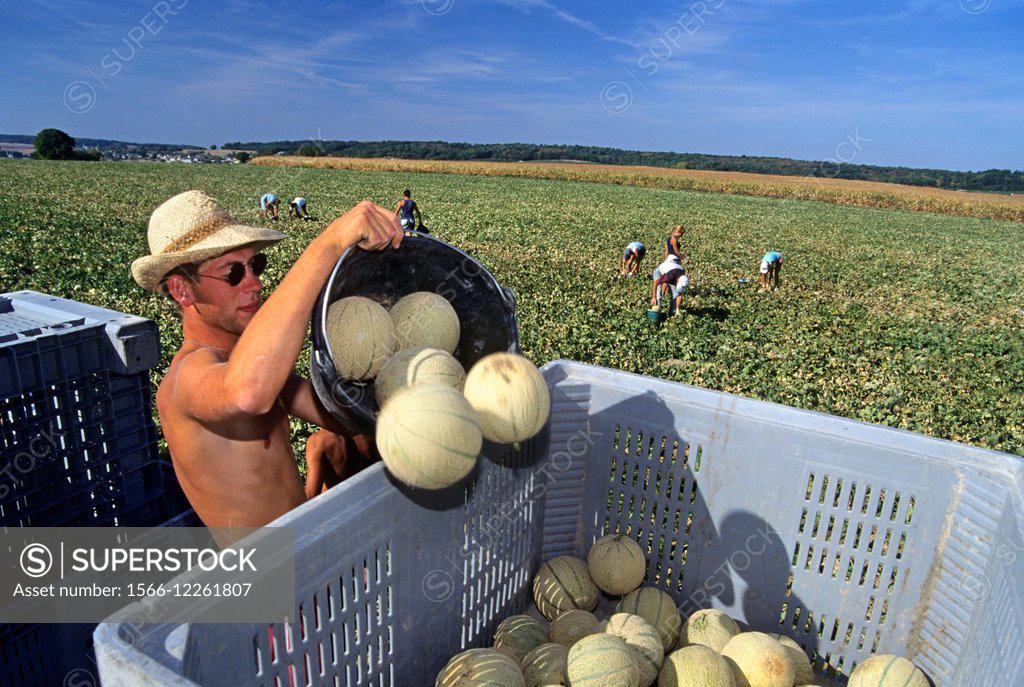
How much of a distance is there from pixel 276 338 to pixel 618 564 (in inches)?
78.6

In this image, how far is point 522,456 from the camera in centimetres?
277

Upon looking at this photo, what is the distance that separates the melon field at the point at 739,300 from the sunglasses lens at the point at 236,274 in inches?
217

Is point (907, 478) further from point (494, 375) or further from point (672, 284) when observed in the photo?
point (672, 284)

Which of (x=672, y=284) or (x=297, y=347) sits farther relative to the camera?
(x=672, y=284)

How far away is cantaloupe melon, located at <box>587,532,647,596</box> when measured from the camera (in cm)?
299

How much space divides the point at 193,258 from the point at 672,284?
32.0 ft

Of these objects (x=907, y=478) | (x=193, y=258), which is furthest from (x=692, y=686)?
(x=193, y=258)

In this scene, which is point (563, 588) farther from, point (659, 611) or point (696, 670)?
point (696, 670)

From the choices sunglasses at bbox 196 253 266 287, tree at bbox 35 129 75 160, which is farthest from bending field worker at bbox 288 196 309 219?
tree at bbox 35 129 75 160

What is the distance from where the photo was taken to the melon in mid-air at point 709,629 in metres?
2.72

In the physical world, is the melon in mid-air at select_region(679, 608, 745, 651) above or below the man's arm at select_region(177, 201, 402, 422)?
below

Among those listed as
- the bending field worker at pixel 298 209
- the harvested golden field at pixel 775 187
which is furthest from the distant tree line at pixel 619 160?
the bending field worker at pixel 298 209

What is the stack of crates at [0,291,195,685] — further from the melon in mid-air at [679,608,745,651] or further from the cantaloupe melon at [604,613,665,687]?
the melon in mid-air at [679,608,745,651]

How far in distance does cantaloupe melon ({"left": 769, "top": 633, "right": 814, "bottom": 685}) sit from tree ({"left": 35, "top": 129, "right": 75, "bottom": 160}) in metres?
103
